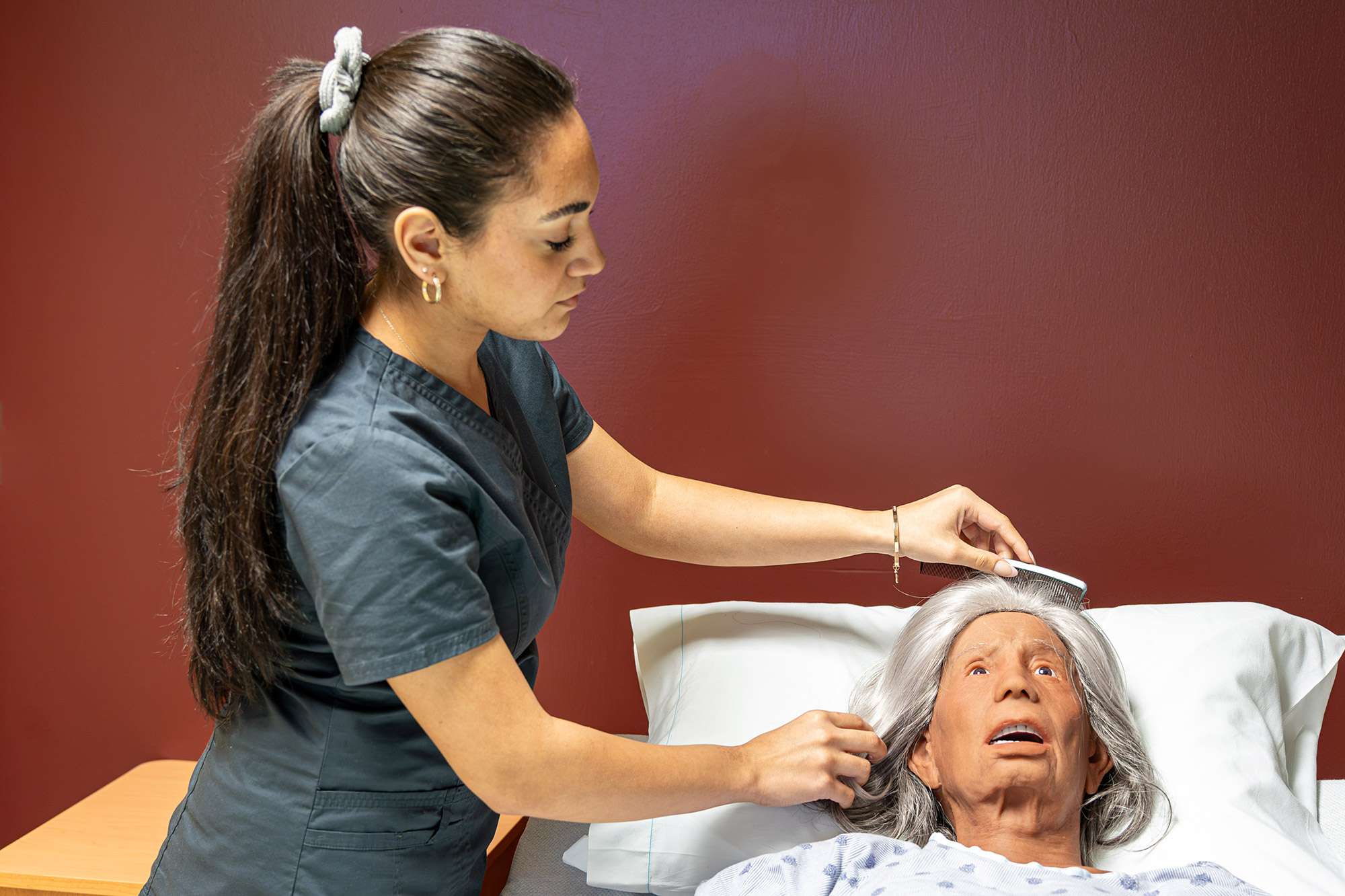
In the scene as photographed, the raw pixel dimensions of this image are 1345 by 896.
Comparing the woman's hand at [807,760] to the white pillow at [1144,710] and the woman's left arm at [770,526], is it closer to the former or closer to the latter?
the white pillow at [1144,710]

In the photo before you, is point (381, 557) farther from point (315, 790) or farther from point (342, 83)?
point (342, 83)

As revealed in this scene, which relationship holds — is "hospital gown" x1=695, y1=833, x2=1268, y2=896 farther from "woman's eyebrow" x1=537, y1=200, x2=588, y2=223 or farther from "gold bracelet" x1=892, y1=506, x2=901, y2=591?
"woman's eyebrow" x1=537, y1=200, x2=588, y2=223

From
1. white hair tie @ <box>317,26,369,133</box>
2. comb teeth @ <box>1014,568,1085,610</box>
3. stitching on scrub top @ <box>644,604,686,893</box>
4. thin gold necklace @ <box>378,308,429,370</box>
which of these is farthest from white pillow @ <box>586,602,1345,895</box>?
white hair tie @ <box>317,26,369,133</box>

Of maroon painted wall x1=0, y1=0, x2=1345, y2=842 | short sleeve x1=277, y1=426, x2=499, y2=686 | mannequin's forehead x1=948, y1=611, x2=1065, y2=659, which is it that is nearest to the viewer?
short sleeve x1=277, y1=426, x2=499, y2=686

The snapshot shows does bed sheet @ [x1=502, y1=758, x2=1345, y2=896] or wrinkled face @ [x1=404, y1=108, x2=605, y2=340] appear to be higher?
wrinkled face @ [x1=404, y1=108, x2=605, y2=340]

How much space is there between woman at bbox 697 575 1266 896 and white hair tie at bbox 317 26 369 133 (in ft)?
3.11

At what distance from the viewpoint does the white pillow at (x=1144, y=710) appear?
1437 mm

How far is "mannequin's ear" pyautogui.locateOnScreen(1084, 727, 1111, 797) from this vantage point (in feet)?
4.91

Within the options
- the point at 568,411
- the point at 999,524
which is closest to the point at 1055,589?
the point at 999,524

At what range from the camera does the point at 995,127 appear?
1.75 m

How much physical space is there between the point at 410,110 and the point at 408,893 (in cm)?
80

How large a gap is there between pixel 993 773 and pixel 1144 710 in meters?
0.33

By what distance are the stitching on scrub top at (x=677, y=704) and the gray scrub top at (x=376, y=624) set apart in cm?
24

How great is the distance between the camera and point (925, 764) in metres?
1.51
